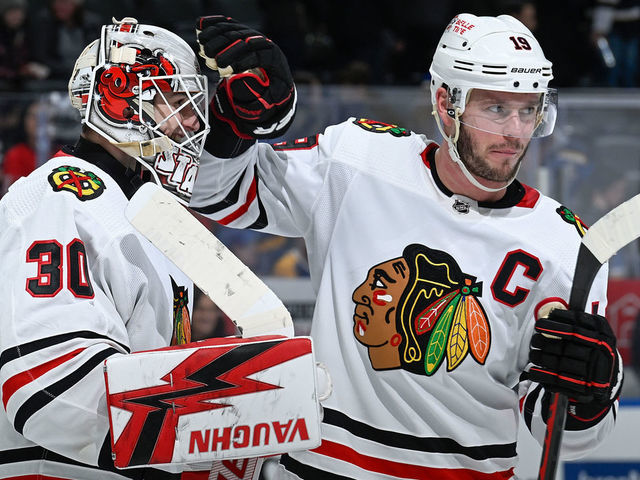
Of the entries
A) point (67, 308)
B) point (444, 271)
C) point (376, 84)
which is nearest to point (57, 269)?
point (67, 308)

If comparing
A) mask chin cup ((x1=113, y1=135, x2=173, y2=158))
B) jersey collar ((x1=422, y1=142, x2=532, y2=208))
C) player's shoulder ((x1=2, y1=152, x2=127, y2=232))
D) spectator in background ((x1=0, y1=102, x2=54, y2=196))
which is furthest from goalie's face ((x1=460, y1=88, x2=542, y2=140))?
spectator in background ((x1=0, y1=102, x2=54, y2=196))

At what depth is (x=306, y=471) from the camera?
2254mm

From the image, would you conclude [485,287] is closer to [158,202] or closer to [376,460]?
[376,460]

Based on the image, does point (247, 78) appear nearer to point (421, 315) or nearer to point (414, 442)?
point (421, 315)

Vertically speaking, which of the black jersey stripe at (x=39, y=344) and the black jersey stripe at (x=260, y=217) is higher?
the black jersey stripe at (x=260, y=217)

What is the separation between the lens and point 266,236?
4441mm

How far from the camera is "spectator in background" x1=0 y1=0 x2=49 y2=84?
17.7 feet

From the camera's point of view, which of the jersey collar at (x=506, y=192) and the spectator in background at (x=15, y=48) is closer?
the jersey collar at (x=506, y=192)

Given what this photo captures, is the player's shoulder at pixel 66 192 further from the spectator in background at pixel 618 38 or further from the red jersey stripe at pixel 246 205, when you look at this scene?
the spectator in background at pixel 618 38

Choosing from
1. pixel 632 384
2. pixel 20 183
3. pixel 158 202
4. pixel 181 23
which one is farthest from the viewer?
pixel 181 23

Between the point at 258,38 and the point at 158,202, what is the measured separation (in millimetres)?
491

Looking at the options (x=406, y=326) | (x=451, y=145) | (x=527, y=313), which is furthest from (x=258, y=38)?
(x=527, y=313)

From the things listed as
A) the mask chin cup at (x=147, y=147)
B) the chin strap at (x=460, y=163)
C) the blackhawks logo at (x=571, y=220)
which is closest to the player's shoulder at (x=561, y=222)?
the blackhawks logo at (x=571, y=220)

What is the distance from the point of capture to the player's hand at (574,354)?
197cm
